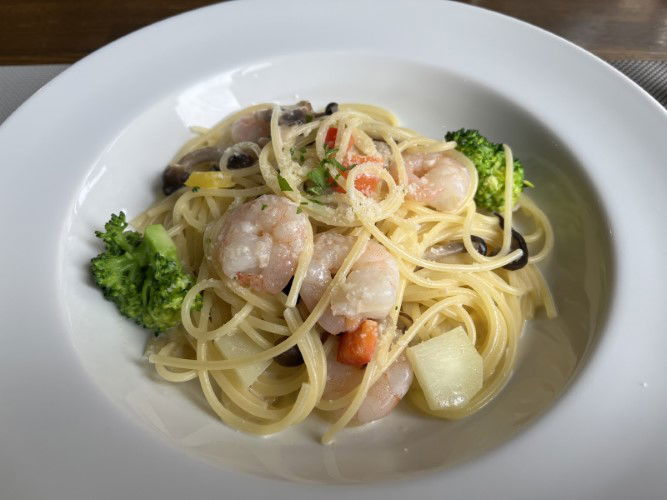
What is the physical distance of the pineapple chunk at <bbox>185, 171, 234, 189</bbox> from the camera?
3.65 meters

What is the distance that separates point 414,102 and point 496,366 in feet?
6.69

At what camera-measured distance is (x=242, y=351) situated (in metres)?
3.23

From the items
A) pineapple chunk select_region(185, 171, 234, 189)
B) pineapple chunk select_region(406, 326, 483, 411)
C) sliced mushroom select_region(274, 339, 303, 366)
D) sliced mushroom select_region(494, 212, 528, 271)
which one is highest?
sliced mushroom select_region(494, 212, 528, 271)

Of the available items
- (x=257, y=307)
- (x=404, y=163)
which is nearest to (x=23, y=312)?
(x=257, y=307)

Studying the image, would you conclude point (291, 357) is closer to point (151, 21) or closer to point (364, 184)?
point (364, 184)

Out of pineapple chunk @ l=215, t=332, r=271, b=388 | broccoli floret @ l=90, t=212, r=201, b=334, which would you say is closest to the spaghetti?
pineapple chunk @ l=215, t=332, r=271, b=388

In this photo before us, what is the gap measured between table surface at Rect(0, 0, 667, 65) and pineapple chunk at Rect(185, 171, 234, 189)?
174 centimetres

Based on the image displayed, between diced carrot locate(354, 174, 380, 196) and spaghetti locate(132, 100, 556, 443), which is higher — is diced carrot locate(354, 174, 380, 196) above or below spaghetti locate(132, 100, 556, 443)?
above

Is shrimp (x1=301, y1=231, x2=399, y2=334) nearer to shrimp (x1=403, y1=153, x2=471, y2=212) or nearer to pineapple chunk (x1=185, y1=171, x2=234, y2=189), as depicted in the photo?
shrimp (x1=403, y1=153, x2=471, y2=212)

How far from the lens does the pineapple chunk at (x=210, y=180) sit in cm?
365

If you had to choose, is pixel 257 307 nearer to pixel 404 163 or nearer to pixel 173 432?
pixel 173 432

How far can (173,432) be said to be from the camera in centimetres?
278

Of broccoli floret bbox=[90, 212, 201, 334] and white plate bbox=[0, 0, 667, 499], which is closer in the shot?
white plate bbox=[0, 0, 667, 499]

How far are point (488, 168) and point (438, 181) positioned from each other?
14.5 inches
